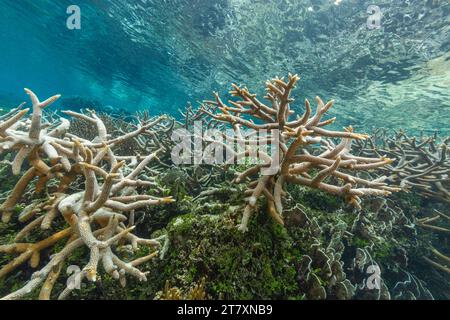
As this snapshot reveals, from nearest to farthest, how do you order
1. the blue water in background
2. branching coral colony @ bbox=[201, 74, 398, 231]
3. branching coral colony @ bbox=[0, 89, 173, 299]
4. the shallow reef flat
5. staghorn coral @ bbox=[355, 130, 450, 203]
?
branching coral colony @ bbox=[0, 89, 173, 299] → the shallow reef flat → branching coral colony @ bbox=[201, 74, 398, 231] → staghorn coral @ bbox=[355, 130, 450, 203] → the blue water in background

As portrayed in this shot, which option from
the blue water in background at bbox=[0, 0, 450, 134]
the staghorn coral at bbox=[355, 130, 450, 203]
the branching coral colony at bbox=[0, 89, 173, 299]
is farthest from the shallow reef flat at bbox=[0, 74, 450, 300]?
the blue water in background at bbox=[0, 0, 450, 134]

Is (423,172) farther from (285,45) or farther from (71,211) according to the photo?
(285,45)

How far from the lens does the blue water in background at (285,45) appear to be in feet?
32.8

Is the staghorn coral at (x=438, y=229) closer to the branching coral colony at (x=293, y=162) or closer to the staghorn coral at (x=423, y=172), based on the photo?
the staghorn coral at (x=423, y=172)

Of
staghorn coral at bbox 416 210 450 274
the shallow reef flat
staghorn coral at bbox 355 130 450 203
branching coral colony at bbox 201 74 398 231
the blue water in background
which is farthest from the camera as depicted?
the blue water in background

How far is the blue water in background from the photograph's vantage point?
1000cm

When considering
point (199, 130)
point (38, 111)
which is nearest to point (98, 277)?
point (38, 111)

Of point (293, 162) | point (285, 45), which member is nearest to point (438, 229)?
point (293, 162)

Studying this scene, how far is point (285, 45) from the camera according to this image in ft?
42.7

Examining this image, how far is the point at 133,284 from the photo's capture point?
7.72ft

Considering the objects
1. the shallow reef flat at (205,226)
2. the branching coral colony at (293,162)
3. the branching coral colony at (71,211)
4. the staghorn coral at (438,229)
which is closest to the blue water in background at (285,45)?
the staghorn coral at (438,229)

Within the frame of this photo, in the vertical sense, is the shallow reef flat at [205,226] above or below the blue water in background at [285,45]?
below

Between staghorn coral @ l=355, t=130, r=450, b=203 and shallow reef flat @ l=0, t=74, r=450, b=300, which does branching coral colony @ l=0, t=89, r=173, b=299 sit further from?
staghorn coral @ l=355, t=130, r=450, b=203

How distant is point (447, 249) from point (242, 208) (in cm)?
367
